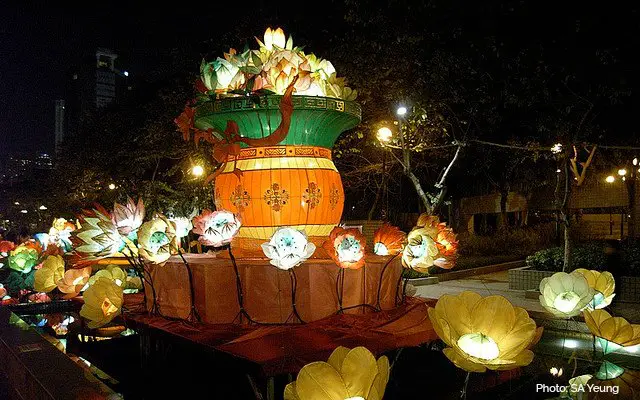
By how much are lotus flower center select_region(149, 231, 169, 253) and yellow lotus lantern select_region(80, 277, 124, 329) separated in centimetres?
65

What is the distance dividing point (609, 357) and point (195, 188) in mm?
16151

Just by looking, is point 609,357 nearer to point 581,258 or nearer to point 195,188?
point 581,258

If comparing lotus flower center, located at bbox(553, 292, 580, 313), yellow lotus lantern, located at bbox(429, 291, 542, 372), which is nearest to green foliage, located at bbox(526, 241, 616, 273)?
lotus flower center, located at bbox(553, 292, 580, 313)

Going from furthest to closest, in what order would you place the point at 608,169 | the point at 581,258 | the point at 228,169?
1. the point at 608,169
2. the point at 581,258
3. the point at 228,169

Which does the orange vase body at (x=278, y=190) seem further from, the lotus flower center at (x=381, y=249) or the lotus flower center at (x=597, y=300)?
the lotus flower center at (x=597, y=300)

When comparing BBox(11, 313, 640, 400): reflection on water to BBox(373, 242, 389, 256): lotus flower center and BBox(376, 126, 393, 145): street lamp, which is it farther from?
BBox(376, 126, 393, 145): street lamp

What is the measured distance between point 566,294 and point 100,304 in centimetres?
403

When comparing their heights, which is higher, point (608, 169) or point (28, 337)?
point (608, 169)

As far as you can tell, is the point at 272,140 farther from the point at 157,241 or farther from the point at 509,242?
the point at 509,242

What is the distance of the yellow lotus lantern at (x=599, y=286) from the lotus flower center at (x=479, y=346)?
2145mm

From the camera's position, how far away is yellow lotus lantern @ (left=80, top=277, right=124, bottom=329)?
4836 mm

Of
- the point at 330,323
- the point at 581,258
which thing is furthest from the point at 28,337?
the point at 581,258

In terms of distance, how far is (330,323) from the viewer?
16.4ft

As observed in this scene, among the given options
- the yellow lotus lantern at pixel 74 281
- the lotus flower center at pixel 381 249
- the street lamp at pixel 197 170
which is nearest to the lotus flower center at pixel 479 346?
the lotus flower center at pixel 381 249
